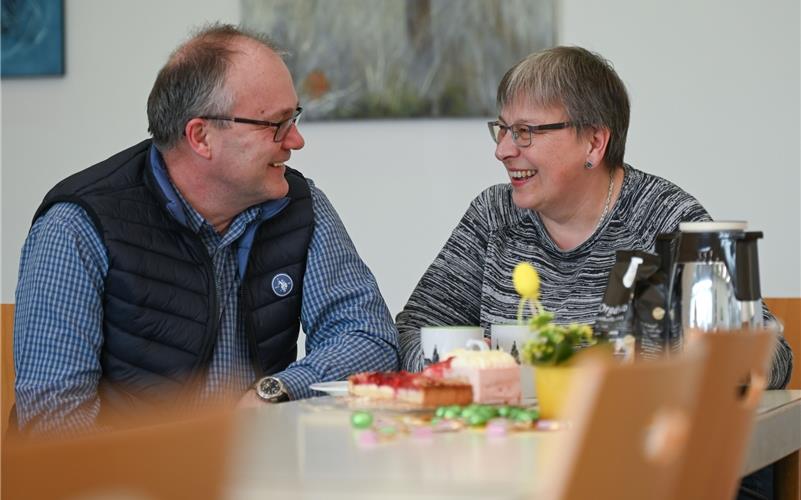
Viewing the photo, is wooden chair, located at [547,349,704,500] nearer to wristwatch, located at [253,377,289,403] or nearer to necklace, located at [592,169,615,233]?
wristwatch, located at [253,377,289,403]

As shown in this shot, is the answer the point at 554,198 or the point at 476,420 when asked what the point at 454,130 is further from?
the point at 476,420

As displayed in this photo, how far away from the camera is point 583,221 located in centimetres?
242

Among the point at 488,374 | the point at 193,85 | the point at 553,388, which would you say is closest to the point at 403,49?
the point at 193,85

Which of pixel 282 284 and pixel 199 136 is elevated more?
pixel 199 136

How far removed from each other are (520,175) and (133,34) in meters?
2.01

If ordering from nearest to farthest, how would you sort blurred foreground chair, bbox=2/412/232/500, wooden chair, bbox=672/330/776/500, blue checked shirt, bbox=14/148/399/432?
blurred foreground chair, bbox=2/412/232/500 < wooden chair, bbox=672/330/776/500 < blue checked shirt, bbox=14/148/399/432

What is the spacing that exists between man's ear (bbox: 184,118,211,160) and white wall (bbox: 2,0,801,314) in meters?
1.56

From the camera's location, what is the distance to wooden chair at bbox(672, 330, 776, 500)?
3.16 ft

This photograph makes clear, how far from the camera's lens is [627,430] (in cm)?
84

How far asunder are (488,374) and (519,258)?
0.92 metres

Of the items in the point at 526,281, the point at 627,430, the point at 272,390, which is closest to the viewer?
the point at 627,430

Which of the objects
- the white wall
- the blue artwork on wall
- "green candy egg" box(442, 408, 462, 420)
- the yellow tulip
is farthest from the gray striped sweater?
the blue artwork on wall

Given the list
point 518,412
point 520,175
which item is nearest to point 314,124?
point 520,175

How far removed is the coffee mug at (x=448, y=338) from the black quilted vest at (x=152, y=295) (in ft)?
1.58
